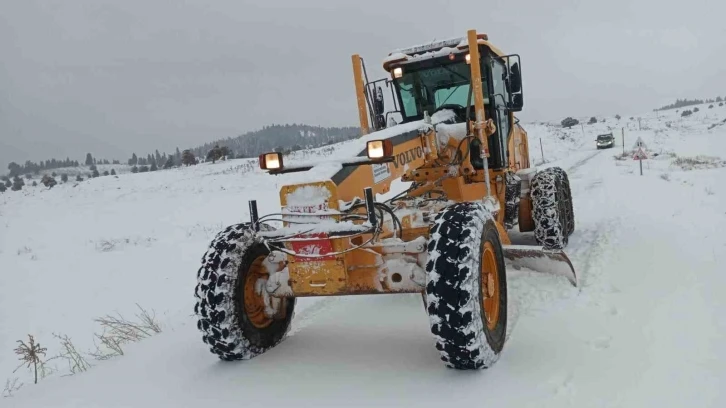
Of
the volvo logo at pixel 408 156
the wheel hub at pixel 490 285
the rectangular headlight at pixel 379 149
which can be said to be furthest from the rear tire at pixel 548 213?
the rectangular headlight at pixel 379 149

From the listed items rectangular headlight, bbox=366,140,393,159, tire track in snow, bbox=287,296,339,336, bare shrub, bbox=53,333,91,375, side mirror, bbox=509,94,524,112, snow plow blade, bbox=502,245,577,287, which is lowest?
bare shrub, bbox=53,333,91,375

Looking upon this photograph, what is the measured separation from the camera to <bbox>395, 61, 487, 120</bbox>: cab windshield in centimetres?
671

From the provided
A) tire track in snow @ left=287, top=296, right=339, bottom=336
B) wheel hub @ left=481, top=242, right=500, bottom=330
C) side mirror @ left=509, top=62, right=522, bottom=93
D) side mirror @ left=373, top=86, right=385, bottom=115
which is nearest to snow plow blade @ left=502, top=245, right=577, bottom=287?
wheel hub @ left=481, top=242, right=500, bottom=330

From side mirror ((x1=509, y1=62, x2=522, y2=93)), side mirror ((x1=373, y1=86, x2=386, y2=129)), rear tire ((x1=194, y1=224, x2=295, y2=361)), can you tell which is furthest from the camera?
side mirror ((x1=373, y1=86, x2=386, y2=129))

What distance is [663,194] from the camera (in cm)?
1141

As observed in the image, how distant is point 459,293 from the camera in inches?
134

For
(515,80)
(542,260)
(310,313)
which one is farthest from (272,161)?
(515,80)

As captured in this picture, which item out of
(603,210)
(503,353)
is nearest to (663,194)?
(603,210)

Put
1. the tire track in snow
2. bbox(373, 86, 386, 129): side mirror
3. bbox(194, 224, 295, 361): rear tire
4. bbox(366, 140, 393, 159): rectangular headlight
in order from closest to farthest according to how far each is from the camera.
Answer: bbox(366, 140, 393, 159): rectangular headlight, bbox(194, 224, 295, 361): rear tire, the tire track in snow, bbox(373, 86, 386, 129): side mirror

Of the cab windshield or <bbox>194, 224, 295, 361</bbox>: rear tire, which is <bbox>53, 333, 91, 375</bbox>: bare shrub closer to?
<bbox>194, 224, 295, 361</bbox>: rear tire

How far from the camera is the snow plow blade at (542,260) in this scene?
5188mm

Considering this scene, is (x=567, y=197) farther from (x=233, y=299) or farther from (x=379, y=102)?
(x=233, y=299)

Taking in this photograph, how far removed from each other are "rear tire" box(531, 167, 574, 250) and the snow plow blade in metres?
1.43

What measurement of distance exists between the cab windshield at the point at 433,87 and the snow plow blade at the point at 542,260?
7.33 feet
